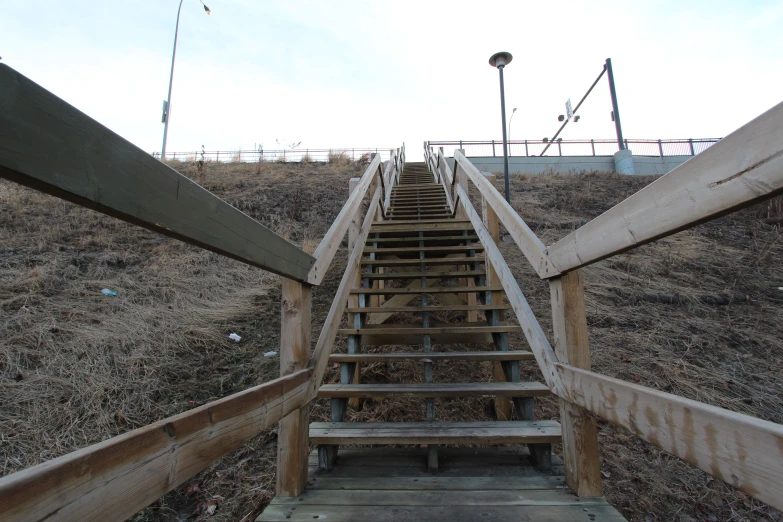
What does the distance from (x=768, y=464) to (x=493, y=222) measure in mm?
3519

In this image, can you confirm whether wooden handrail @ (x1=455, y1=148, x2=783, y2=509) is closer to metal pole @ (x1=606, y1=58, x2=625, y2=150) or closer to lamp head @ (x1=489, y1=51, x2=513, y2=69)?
lamp head @ (x1=489, y1=51, x2=513, y2=69)

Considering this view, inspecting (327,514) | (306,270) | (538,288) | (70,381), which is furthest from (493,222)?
(70,381)

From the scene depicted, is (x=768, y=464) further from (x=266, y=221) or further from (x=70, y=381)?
(x=266, y=221)

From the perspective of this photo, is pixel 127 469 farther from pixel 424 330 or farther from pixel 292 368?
pixel 424 330

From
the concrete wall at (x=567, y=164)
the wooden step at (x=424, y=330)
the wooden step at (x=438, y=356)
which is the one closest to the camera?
the wooden step at (x=438, y=356)

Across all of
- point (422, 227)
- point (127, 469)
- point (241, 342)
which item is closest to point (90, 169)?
point (127, 469)

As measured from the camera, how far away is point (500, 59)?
818 cm

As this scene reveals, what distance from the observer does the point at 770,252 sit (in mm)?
6141

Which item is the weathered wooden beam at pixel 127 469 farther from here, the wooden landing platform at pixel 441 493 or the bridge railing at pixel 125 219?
the wooden landing platform at pixel 441 493

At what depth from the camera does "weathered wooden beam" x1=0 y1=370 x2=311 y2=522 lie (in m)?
0.60

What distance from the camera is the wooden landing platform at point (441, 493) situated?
1.65 meters

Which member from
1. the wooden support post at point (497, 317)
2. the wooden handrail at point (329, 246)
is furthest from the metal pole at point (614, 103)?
the wooden handrail at point (329, 246)

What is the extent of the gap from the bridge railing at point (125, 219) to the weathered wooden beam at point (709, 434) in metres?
1.24

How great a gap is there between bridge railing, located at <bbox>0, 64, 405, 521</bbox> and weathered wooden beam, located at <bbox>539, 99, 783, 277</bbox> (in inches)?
50.2
